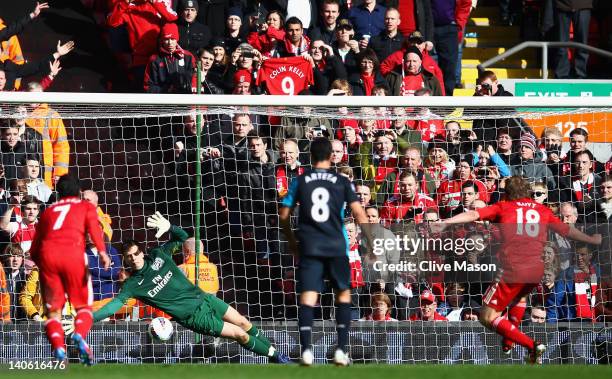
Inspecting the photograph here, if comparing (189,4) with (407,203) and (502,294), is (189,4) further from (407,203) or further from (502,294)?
(502,294)

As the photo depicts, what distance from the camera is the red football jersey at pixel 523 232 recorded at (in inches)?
458

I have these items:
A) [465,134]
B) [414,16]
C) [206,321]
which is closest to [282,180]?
[206,321]

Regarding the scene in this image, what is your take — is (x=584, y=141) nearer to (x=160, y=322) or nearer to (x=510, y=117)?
(x=510, y=117)

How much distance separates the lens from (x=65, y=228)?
1032 centimetres

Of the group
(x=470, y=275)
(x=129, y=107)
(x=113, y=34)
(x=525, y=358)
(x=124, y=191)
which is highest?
(x=113, y=34)

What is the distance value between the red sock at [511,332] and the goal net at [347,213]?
0.86 meters

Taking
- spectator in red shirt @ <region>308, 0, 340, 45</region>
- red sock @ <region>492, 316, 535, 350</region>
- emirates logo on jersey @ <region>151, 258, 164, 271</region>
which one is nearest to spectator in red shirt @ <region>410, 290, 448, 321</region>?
red sock @ <region>492, 316, 535, 350</region>

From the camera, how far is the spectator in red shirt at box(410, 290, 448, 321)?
504 inches

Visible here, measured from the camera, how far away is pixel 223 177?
43.2ft

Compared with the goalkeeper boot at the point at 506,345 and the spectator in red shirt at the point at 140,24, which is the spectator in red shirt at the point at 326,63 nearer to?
the spectator in red shirt at the point at 140,24

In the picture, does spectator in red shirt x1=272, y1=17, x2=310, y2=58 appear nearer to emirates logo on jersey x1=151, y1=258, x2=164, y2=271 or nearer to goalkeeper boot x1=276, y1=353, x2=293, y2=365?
emirates logo on jersey x1=151, y1=258, x2=164, y2=271

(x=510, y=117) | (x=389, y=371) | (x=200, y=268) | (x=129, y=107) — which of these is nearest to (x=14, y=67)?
(x=129, y=107)

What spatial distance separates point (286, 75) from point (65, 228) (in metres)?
4.83

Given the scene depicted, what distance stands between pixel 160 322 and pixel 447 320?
9.35 feet
